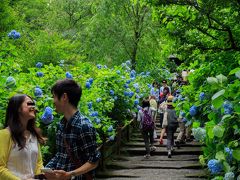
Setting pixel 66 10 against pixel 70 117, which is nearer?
pixel 70 117

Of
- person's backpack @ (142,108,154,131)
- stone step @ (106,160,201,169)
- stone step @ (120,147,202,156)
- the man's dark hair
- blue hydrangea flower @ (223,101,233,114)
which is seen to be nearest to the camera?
the man's dark hair

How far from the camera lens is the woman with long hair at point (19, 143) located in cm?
319

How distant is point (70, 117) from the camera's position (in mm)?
3324

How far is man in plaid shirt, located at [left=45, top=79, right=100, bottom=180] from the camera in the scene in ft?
10.7

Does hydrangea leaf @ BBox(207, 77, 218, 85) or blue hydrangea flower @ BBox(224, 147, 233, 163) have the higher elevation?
hydrangea leaf @ BBox(207, 77, 218, 85)

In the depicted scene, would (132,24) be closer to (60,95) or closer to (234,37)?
(234,37)

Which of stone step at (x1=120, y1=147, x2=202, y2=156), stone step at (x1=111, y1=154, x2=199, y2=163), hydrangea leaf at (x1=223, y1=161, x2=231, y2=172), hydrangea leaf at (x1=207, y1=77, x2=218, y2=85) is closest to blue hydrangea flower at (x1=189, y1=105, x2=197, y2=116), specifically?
hydrangea leaf at (x1=223, y1=161, x2=231, y2=172)

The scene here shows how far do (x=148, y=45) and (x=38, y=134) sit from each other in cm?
1672

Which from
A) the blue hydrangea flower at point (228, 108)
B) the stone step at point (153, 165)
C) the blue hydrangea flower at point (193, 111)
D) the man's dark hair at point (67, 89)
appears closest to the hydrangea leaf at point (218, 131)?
the blue hydrangea flower at point (228, 108)

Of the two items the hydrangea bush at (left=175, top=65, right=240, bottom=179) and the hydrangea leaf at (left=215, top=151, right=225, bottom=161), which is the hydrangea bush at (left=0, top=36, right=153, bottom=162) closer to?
the hydrangea bush at (left=175, top=65, right=240, bottom=179)

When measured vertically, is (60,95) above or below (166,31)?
below

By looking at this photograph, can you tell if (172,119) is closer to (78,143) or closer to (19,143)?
(78,143)

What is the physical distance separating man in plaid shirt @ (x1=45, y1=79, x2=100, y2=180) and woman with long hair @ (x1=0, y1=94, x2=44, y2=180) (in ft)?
0.65

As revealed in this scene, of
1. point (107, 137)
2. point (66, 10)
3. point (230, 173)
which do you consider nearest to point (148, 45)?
point (66, 10)
